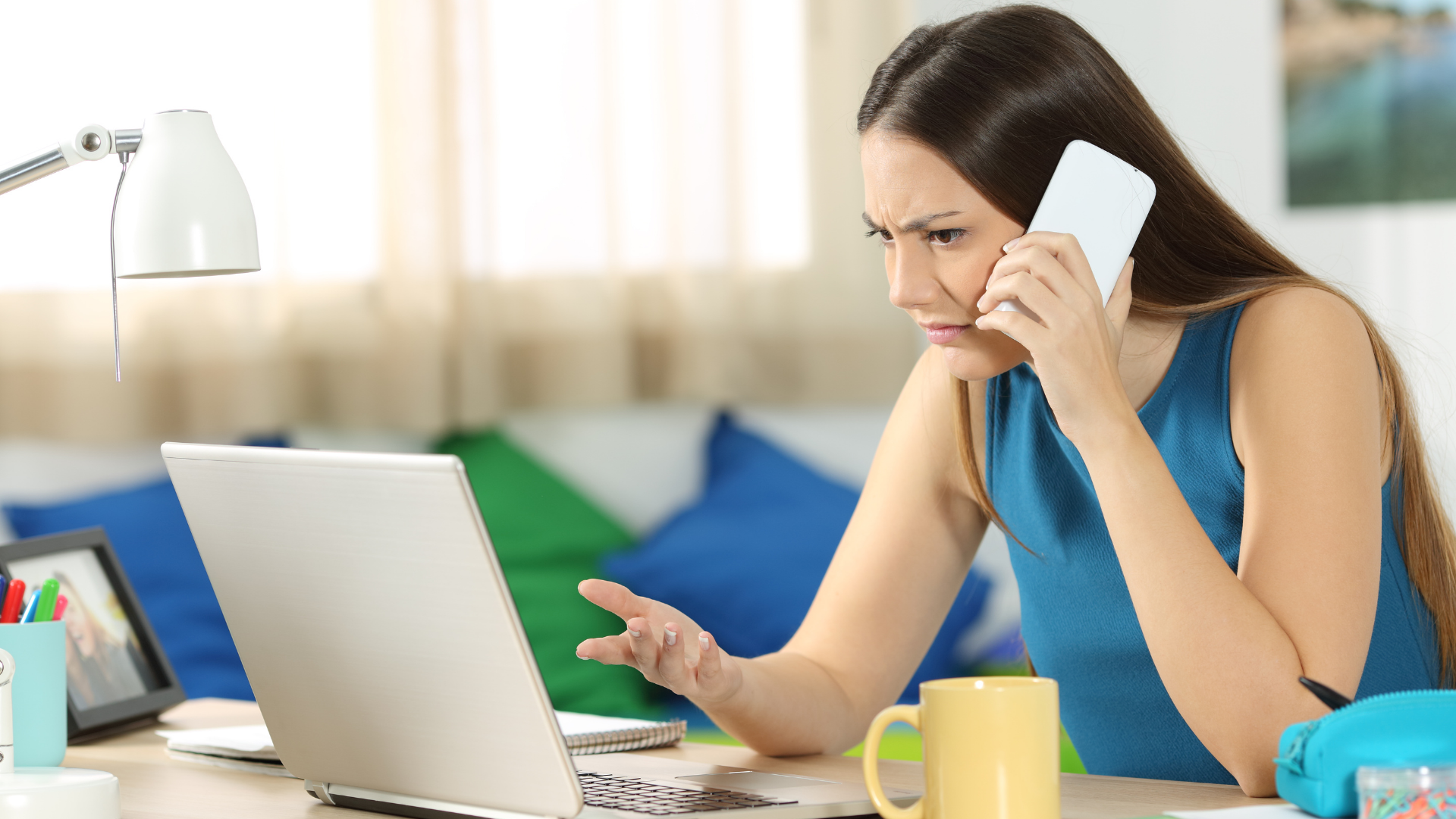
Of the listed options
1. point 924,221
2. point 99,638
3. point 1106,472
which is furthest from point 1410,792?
point 99,638

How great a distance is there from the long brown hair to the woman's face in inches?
0.5

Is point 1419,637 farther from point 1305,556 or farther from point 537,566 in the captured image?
point 537,566

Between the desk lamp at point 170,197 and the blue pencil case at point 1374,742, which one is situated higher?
the desk lamp at point 170,197

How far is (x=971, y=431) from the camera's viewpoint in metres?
1.25

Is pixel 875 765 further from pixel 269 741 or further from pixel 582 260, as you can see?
pixel 582 260

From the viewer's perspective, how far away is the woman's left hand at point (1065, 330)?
3.09 feet

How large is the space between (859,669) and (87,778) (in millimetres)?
620

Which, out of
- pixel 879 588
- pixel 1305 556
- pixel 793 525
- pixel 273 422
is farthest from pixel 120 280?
pixel 1305 556

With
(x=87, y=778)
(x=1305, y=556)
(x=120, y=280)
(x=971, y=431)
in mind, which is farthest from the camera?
(x=120, y=280)

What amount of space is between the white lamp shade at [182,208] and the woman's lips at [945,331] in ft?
1.59

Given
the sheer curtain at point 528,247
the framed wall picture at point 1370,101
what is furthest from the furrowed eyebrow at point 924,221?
the framed wall picture at point 1370,101

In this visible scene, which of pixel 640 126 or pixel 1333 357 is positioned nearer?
pixel 1333 357

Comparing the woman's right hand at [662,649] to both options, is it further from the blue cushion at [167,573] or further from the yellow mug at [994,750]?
the blue cushion at [167,573]

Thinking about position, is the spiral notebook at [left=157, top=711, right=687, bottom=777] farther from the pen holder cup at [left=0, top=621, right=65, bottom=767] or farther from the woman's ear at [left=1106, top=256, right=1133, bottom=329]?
the woman's ear at [left=1106, top=256, right=1133, bottom=329]
